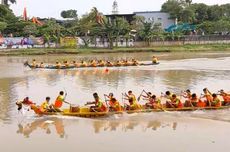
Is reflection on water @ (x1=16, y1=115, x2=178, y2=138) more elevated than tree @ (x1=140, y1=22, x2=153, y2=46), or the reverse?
tree @ (x1=140, y1=22, x2=153, y2=46)

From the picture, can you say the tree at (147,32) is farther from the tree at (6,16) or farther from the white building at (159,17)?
the tree at (6,16)

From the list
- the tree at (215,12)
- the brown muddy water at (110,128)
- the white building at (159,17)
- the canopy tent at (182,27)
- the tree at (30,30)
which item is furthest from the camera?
the white building at (159,17)

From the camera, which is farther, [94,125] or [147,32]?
[147,32]

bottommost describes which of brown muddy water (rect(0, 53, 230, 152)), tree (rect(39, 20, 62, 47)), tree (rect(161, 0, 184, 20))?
brown muddy water (rect(0, 53, 230, 152))

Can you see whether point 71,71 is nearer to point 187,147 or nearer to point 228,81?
point 228,81

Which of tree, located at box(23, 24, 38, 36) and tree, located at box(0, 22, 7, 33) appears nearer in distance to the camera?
tree, located at box(0, 22, 7, 33)

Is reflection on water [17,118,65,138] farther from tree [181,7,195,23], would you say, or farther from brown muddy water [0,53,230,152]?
tree [181,7,195,23]

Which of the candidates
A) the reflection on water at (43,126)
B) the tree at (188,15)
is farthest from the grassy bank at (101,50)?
the reflection on water at (43,126)

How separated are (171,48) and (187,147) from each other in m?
44.6

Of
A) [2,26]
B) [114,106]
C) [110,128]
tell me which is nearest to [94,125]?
[110,128]

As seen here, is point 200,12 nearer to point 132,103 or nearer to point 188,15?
point 188,15

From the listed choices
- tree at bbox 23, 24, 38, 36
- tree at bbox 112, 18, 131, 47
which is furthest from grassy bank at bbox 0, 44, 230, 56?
tree at bbox 23, 24, 38, 36

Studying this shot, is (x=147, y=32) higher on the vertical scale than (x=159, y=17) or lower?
lower

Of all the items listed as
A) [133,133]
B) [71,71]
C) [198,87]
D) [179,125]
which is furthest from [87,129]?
[71,71]
